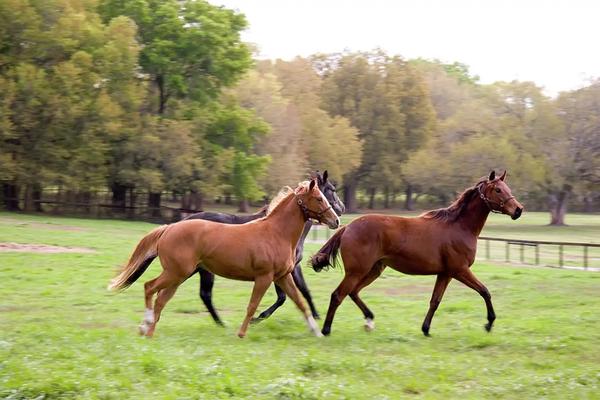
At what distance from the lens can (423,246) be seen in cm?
1066

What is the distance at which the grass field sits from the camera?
6.68m

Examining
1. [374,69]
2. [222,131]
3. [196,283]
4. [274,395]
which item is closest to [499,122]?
Answer: [374,69]

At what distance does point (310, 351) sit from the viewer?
8.70m

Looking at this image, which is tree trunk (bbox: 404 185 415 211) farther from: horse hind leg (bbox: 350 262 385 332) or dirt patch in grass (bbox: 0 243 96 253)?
horse hind leg (bbox: 350 262 385 332)

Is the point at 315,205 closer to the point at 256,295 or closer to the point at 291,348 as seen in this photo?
the point at 256,295

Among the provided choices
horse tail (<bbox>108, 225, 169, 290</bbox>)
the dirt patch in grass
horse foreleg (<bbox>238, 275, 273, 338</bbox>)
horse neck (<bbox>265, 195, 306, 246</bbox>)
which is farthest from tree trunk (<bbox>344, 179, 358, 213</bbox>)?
horse foreleg (<bbox>238, 275, 273, 338</bbox>)

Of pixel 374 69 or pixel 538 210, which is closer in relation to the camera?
pixel 374 69

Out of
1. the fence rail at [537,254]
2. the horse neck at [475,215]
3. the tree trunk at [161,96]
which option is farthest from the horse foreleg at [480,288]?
the tree trunk at [161,96]

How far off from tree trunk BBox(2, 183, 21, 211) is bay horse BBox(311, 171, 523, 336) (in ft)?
122

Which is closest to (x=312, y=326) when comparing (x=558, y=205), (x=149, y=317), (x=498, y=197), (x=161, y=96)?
(x=149, y=317)

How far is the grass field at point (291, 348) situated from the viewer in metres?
6.68

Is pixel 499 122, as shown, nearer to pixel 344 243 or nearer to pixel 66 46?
pixel 66 46

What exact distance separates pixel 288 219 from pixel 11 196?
39.9 meters

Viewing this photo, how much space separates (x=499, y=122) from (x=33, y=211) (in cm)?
3588
